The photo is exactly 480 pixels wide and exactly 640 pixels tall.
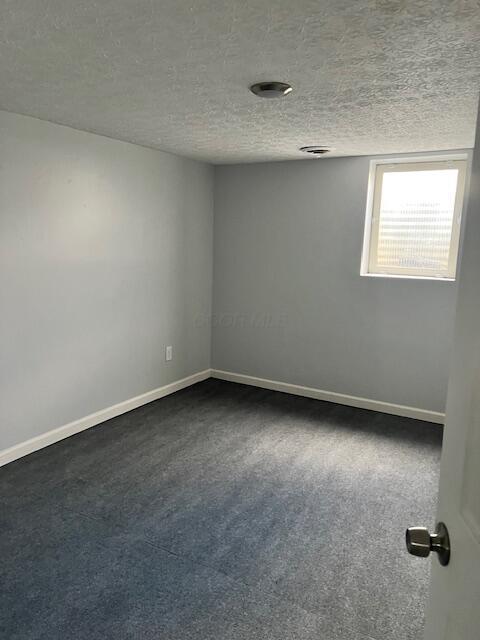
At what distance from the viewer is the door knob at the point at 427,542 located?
894 millimetres

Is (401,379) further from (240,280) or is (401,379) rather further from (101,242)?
(101,242)

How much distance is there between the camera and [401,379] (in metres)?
3.93

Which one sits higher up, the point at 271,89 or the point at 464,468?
the point at 271,89

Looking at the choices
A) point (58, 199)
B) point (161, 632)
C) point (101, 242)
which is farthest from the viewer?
point (101, 242)

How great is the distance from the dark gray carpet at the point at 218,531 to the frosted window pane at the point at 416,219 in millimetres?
1376

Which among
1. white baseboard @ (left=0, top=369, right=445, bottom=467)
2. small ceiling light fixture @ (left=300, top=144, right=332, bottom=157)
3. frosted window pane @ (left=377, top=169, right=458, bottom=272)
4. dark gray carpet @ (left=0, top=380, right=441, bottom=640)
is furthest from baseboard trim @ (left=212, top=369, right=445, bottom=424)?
small ceiling light fixture @ (left=300, top=144, right=332, bottom=157)

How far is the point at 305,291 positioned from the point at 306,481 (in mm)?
1867

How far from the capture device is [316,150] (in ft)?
11.6

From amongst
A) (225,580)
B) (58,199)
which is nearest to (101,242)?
(58,199)

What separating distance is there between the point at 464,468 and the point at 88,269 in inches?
118

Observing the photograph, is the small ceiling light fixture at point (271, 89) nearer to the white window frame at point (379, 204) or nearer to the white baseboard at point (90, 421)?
the white window frame at point (379, 204)

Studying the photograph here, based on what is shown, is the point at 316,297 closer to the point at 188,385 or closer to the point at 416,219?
the point at 416,219

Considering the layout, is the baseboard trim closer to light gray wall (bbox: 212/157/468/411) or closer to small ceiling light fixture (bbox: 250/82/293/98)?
light gray wall (bbox: 212/157/468/411)

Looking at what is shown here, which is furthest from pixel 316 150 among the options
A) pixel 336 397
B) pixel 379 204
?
pixel 336 397
